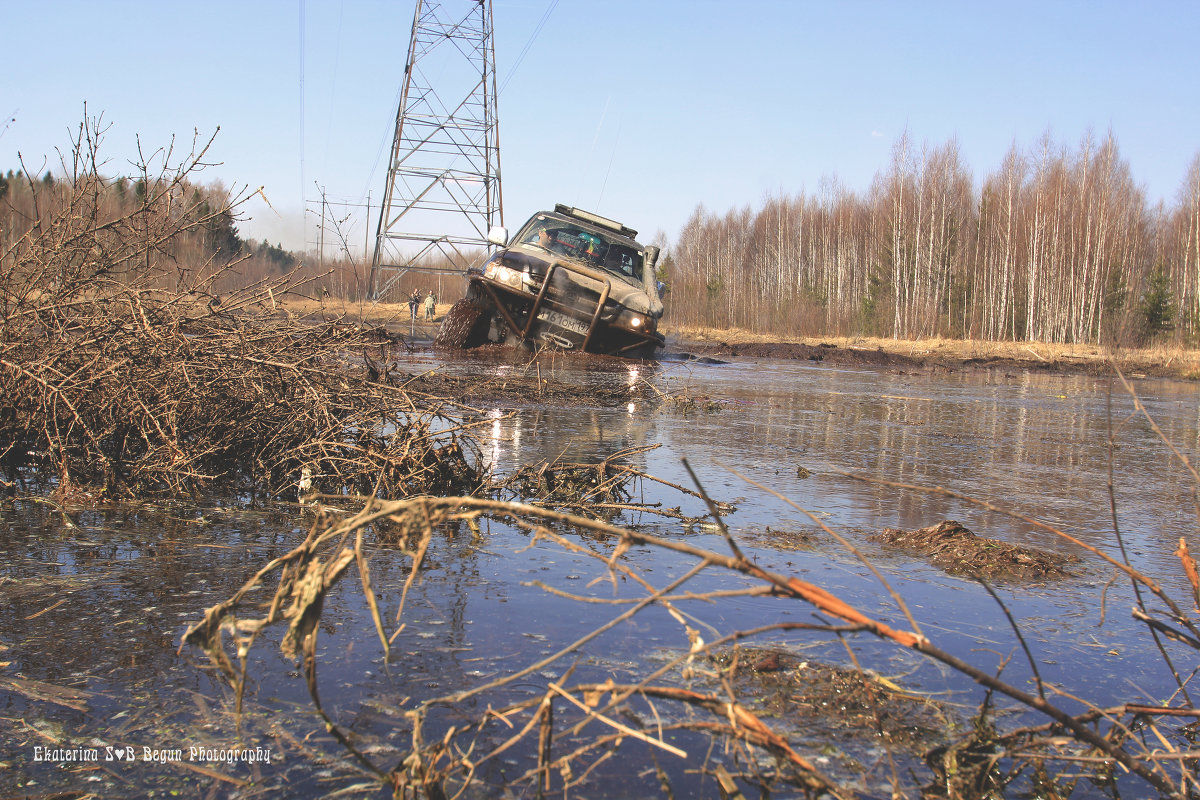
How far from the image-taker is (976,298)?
4181 cm

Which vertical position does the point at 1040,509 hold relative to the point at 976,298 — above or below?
below

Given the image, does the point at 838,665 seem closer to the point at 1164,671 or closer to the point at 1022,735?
the point at 1022,735

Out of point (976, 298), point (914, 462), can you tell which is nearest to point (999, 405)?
point (914, 462)

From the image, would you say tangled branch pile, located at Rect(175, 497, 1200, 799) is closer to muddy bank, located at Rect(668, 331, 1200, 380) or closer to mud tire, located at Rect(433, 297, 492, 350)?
mud tire, located at Rect(433, 297, 492, 350)

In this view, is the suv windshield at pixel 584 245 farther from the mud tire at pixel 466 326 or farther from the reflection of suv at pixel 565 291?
the mud tire at pixel 466 326

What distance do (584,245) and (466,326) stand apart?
2321 mm

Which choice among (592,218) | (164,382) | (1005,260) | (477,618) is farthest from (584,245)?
(1005,260)

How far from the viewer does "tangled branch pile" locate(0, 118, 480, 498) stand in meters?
3.62

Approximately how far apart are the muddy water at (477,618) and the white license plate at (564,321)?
22.6 feet

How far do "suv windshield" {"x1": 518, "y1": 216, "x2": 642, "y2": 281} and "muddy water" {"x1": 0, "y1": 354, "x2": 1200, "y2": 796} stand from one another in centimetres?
807

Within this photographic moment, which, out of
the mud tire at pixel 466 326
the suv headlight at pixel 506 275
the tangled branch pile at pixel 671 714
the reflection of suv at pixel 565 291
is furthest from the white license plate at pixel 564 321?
the tangled branch pile at pixel 671 714

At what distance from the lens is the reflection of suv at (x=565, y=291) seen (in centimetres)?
1191

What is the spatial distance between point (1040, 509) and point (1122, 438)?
4.70m

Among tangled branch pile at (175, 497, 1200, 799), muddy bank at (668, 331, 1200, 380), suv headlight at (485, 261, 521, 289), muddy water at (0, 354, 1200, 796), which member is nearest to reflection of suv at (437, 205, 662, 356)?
suv headlight at (485, 261, 521, 289)
